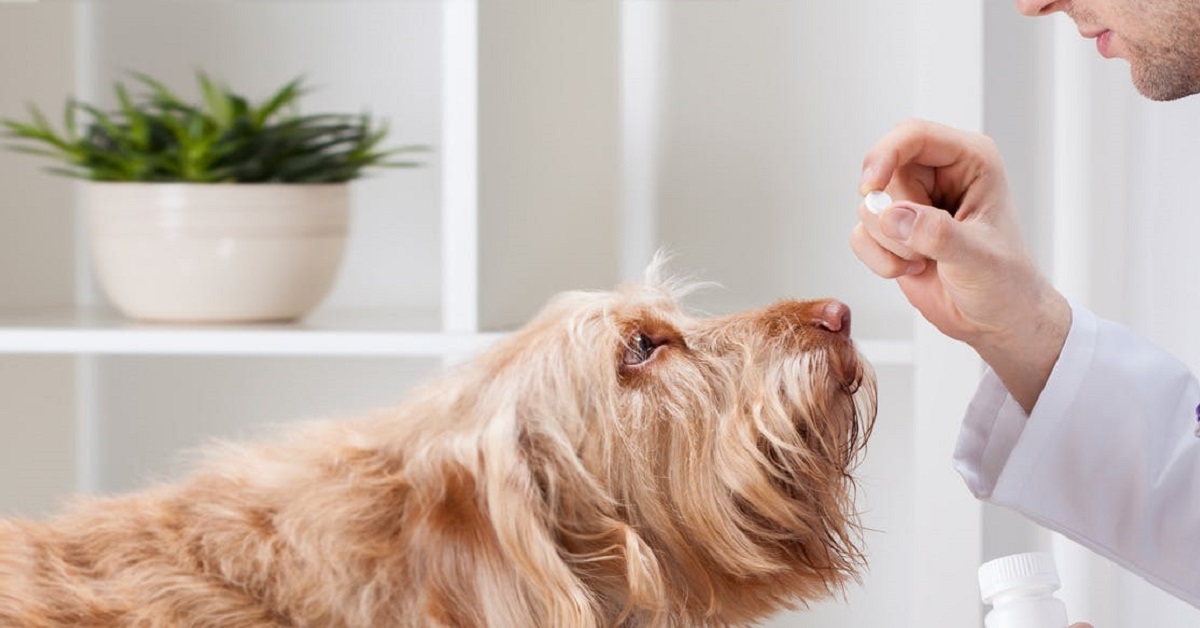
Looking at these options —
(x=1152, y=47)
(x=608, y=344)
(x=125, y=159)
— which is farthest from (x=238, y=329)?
(x=1152, y=47)

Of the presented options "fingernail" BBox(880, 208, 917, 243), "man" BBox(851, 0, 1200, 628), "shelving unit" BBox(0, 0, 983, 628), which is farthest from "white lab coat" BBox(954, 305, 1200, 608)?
"fingernail" BBox(880, 208, 917, 243)

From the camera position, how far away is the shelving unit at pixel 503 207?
55.1 inches

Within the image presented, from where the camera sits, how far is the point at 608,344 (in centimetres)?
108

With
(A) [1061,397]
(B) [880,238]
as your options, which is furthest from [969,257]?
(A) [1061,397]

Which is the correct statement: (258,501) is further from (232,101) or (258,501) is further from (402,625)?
(232,101)

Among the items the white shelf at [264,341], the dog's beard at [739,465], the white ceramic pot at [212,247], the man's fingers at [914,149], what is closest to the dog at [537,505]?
the dog's beard at [739,465]

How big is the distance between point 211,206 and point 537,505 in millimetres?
694

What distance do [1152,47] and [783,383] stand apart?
40 cm

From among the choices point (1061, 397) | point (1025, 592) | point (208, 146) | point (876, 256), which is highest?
point (208, 146)

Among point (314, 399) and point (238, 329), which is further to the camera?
point (314, 399)

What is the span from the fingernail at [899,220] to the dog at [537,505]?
91 millimetres

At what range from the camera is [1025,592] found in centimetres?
98

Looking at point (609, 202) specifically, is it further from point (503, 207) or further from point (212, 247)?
point (212, 247)

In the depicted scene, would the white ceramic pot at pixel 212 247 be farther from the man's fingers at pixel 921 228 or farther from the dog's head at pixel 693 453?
the man's fingers at pixel 921 228
